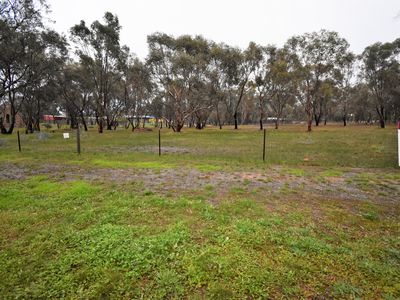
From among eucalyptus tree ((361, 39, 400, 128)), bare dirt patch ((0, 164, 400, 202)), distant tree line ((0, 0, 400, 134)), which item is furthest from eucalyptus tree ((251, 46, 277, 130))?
bare dirt patch ((0, 164, 400, 202))

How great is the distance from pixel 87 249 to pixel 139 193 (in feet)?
7.79

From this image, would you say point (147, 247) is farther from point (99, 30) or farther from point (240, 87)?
point (240, 87)

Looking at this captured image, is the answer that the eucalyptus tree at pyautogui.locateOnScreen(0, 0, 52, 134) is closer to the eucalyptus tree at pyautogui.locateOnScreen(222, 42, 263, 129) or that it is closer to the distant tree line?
the distant tree line

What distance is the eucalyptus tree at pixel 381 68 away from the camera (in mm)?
38312

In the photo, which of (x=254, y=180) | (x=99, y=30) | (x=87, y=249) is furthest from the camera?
(x=99, y=30)

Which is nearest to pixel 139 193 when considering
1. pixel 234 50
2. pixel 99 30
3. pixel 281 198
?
pixel 281 198

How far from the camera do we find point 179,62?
1153 inches

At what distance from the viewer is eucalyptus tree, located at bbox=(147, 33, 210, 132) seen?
98.6 ft

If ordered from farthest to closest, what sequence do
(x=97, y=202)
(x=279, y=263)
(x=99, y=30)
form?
1. (x=99, y=30)
2. (x=97, y=202)
3. (x=279, y=263)

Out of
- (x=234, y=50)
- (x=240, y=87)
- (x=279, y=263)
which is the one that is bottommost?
(x=279, y=263)

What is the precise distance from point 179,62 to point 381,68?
34744mm

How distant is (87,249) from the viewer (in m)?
3.05

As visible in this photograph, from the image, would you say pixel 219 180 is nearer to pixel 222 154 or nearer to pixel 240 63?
pixel 222 154

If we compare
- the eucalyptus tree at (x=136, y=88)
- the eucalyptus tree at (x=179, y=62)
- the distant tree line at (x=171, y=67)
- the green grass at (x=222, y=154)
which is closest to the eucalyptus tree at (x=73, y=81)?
the distant tree line at (x=171, y=67)
